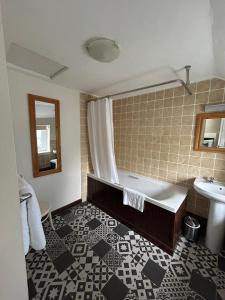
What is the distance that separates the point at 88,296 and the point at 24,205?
0.98 meters

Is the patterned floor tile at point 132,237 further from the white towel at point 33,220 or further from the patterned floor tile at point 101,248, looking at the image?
the white towel at point 33,220

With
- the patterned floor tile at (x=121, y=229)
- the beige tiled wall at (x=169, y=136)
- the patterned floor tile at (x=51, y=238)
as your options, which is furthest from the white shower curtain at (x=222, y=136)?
the patterned floor tile at (x=51, y=238)

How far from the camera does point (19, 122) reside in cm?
170

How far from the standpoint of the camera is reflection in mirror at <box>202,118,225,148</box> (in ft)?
5.49

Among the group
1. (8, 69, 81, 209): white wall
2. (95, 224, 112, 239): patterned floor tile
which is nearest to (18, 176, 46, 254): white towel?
(8, 69, 81, 209): white wall

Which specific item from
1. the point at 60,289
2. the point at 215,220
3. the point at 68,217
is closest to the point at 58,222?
the point at 68,217

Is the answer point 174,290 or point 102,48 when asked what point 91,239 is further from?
point 102,48

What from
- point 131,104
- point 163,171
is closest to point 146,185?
point 163,171

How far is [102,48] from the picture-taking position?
112cm

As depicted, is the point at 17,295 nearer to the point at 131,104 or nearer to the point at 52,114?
the point at 52,114

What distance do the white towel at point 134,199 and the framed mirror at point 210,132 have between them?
3.42 feet

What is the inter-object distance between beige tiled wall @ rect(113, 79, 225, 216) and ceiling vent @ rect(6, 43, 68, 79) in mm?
1391

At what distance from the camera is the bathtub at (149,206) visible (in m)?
1.56

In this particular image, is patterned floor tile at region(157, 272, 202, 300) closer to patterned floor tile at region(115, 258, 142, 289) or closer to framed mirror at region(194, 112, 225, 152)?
patterned floor tile at region(115, 258, 142, 289)
